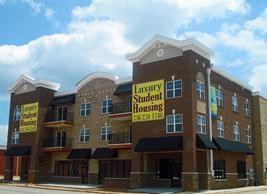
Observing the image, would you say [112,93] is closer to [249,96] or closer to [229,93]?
[229,93]

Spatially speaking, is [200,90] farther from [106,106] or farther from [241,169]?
[106,106]

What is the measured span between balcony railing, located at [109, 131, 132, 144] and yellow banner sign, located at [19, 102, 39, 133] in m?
10.8

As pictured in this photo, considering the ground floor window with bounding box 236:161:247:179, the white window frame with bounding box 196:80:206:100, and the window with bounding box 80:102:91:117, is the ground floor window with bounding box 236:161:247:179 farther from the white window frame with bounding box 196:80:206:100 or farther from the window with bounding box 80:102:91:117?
the window with bounding box 80:102:91:117

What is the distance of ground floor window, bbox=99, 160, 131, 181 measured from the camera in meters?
38.7

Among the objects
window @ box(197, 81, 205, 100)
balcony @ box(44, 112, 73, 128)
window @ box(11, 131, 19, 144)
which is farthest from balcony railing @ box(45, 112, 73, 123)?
window @ box(197, 81, 205, 100)

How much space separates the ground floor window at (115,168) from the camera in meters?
38.7

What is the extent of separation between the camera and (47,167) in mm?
45750

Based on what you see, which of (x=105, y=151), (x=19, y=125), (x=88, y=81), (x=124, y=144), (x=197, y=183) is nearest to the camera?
(x=197, y=183)

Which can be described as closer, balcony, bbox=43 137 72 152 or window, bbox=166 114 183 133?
window, bbox=166 114 183 133

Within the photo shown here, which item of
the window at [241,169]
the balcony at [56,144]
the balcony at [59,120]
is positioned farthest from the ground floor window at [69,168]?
the window at [241,169]

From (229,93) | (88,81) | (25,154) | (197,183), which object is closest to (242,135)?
(229,93)

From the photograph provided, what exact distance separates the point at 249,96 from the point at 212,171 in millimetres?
14230

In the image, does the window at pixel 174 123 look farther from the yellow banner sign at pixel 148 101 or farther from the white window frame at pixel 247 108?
the white window frame at pixel 247 108

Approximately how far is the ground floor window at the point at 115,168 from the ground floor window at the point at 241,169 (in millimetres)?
11017
